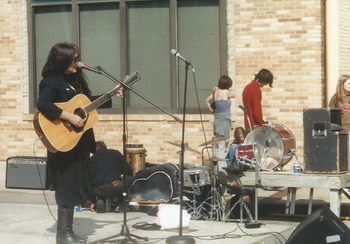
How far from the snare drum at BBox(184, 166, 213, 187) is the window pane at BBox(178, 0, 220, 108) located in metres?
3.43

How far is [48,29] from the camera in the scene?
13273 mm

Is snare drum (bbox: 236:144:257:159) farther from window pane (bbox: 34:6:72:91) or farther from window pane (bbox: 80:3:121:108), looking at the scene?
window pane (bbox: 34:6:72:91)

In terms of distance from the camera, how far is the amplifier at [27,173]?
35.7 ft

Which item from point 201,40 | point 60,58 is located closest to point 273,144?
point 60,58

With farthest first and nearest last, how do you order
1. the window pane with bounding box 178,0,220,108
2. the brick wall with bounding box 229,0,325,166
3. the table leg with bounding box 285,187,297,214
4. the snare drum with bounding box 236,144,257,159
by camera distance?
1. the window pane with bounding box 178,0,220,108
2. the brick wall with bounding box 229,0,325,166
3. the table leg with bounding box 285,187,297,214
4. the snare drum with bounding box 236,144,257,159

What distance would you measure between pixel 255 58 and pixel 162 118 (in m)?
1.83

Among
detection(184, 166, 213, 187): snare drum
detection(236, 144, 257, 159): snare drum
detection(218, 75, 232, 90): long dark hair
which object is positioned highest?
detection(218, 75, 232, 90): long dark hair

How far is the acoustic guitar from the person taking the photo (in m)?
7.01

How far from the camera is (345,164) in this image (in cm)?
884

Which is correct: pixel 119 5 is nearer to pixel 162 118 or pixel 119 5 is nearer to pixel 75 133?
pixel 162 118

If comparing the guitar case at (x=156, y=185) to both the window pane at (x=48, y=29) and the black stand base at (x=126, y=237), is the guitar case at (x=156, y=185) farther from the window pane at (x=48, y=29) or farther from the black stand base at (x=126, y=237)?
the window pane at (x=48, y=29)

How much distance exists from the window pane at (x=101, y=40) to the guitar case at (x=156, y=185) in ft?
11.7

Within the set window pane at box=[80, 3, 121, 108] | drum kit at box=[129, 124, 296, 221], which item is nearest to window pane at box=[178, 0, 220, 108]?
window pane at box=[80, 3, 121, 108]

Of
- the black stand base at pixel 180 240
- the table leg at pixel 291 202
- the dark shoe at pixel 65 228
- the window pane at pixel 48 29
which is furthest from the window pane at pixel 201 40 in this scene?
the dark shoe at pixel 65 228
